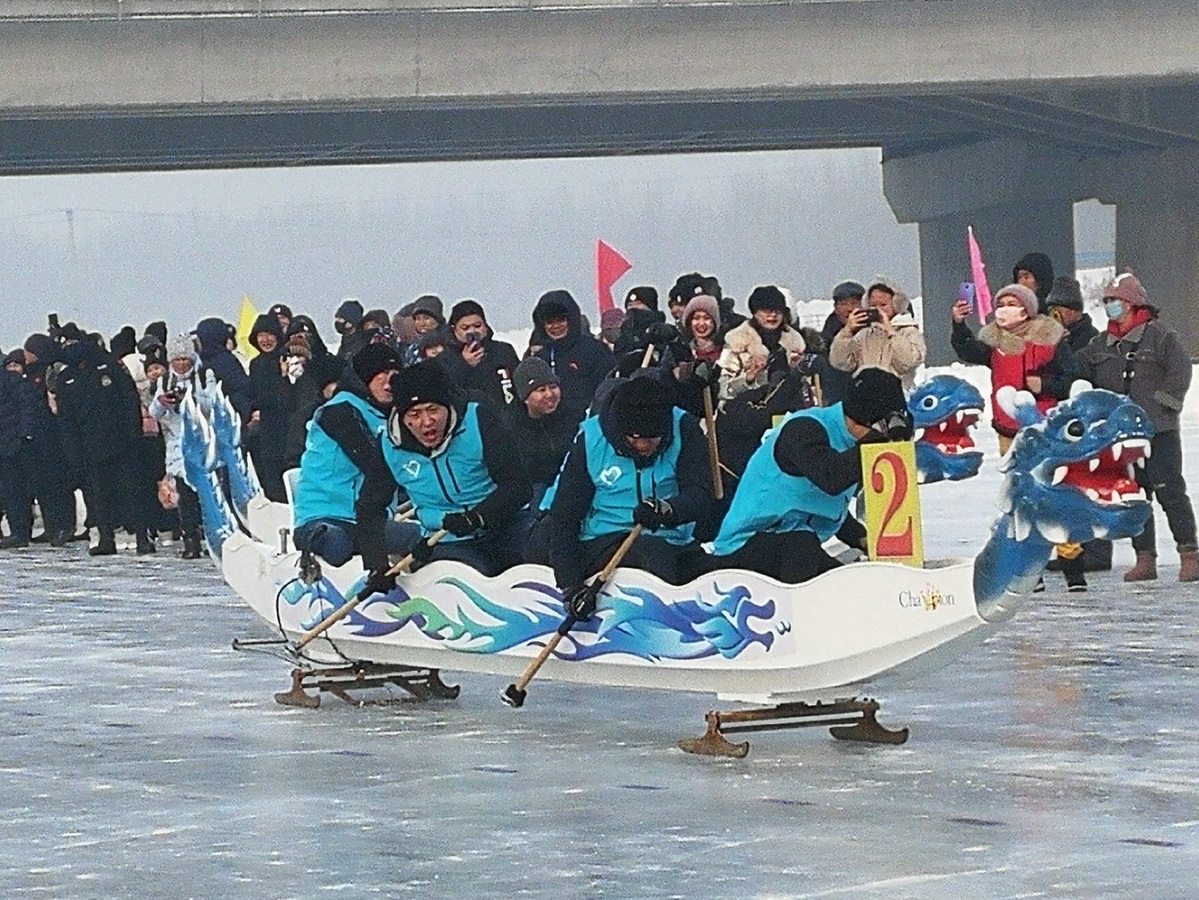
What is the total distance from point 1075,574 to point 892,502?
587 centimetres

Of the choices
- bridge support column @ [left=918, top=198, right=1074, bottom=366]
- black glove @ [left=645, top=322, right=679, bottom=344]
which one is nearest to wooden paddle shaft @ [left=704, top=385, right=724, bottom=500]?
black glove @ [left=645, top=322, right=679, bottom=344]

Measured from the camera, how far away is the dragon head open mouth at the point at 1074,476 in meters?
8.55

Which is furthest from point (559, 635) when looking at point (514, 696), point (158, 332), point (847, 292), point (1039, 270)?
point (158, 332)

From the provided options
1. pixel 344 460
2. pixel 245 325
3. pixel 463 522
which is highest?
pixel 245 325

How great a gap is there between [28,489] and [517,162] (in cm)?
3493

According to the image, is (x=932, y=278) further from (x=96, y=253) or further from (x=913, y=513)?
(x=913, y=513)

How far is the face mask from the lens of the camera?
1452cm

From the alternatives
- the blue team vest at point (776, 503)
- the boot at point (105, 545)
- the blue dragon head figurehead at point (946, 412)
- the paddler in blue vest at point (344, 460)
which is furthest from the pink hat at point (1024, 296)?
the boot at point (105, 545)

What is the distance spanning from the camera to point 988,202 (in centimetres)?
5281

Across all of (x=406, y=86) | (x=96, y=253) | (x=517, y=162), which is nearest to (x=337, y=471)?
(x=406, y=86)

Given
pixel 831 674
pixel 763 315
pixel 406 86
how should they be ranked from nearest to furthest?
pixel 831 674 → pixel 763 315 → pixel 406 86

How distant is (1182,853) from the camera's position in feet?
23.2

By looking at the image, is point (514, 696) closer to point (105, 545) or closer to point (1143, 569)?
point (1143, 569)

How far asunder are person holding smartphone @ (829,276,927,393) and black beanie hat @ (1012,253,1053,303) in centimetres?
89
